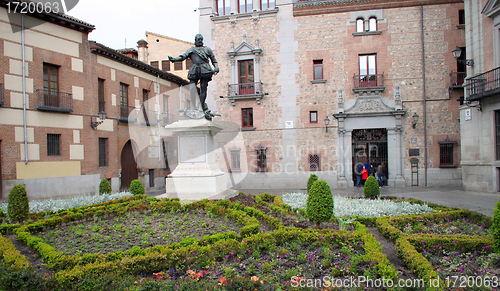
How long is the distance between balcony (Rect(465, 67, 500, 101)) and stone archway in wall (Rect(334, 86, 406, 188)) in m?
3.85

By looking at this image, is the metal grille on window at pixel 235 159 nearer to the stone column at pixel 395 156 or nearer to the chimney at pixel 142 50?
the stone column at pixel 395 156

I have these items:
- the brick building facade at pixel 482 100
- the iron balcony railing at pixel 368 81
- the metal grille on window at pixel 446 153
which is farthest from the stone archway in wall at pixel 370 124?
the brick building facade at pixel 482 100

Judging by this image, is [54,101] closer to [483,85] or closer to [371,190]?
[371,190]

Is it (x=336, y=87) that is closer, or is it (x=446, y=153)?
(x=446, y=153)

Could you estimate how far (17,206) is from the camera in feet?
24.6

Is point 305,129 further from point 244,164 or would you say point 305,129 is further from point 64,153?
point 64,153

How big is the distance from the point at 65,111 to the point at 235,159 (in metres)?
10.4

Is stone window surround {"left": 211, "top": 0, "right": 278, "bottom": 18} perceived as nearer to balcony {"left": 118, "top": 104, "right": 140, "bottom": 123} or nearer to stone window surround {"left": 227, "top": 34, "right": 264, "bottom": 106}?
stone window surround {"left": 227, "top": 34, "right": 264, "bottom": 106}

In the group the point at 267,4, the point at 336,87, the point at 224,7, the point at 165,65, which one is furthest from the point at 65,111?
the point at 336,87

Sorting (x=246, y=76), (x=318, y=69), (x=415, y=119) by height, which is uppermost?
(x=318, y=69)

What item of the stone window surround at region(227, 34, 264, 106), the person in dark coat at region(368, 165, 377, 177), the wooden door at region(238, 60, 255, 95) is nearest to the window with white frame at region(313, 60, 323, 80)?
the stone window surround at region(227, 34, 264, 106)

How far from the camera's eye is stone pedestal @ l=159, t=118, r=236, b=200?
348 inches

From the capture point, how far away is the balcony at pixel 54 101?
561 inches

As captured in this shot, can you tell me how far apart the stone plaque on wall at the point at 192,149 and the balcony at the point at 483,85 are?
13387 mm
